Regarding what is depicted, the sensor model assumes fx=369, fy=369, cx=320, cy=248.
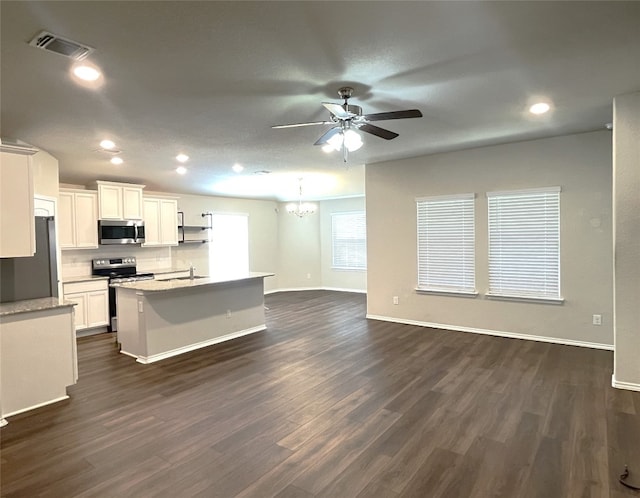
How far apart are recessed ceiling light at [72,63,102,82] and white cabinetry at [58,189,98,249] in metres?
3.85

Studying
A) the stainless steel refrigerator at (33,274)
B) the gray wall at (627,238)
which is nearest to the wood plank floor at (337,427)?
the gray wall at (627,238)

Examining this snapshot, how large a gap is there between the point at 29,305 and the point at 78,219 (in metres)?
3.11

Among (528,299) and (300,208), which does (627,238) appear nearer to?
(528,299)

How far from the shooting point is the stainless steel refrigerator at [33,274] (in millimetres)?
3611

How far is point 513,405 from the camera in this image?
3.21 m

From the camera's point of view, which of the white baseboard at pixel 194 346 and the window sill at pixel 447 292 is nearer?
the white baseboard at pixel 194 346

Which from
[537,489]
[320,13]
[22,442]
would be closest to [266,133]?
[320,13]

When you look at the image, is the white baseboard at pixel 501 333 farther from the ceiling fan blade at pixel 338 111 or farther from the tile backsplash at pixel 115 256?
the tile backsplash at pixel 115 256

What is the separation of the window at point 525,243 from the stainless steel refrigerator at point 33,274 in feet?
18.5

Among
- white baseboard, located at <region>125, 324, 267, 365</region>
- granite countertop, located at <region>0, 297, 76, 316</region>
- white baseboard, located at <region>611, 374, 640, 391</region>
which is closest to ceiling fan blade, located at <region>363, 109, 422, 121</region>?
white baseboard, located at <region>611, 374, 640, 391</region>

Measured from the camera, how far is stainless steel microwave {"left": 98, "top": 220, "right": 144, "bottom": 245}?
6297 millimetres

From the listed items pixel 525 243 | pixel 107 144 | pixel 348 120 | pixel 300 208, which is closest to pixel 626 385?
pixel 525 243

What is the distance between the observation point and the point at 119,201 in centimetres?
654

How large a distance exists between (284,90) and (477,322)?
172 inches
